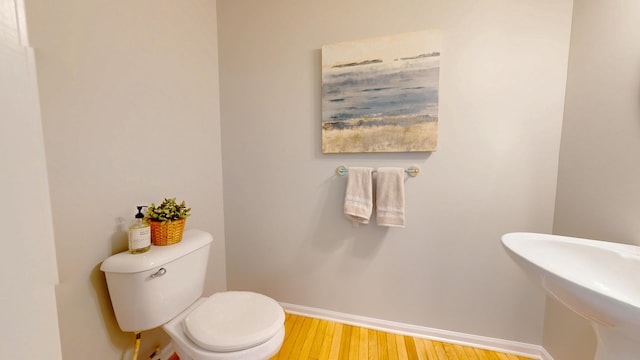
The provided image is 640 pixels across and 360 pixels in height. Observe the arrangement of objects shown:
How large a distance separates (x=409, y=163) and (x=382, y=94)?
0.43 m

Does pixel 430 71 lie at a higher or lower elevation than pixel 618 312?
higher

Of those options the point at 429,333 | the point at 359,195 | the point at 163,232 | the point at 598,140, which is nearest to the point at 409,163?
the point at 359,195

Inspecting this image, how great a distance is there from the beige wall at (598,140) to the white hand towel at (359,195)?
3.10 feet

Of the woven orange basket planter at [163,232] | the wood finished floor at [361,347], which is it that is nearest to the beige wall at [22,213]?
the woven orange basket planter at [163,232]

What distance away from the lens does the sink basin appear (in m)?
0.54

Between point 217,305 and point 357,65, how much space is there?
1462 mm

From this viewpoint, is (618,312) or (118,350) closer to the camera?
(618,312)

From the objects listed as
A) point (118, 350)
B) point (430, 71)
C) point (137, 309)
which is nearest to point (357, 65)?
point (430, 71)

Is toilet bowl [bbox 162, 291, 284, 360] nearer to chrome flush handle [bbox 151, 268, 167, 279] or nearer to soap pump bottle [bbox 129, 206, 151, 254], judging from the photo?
chrome flush handle [bbox 151, 268, 167, 279]

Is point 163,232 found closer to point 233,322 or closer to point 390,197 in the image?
point 233,322

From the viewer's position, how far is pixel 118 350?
1.00 meters

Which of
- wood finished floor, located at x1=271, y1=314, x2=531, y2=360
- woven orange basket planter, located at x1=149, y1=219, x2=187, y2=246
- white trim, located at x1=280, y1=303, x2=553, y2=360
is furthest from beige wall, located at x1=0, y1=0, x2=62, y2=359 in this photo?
white trim, located at x1=280, y1=303, x2=553, y2=360

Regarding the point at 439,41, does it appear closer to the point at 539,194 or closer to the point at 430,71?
the point at 430,71

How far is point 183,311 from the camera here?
1056 mm
